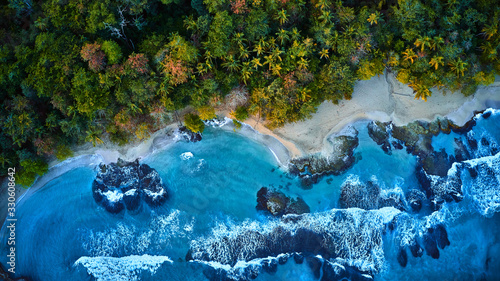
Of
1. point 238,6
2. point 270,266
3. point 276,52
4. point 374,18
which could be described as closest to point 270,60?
point 276,52

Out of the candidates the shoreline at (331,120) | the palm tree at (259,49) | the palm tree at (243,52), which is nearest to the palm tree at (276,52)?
the palm tree at (259,49)

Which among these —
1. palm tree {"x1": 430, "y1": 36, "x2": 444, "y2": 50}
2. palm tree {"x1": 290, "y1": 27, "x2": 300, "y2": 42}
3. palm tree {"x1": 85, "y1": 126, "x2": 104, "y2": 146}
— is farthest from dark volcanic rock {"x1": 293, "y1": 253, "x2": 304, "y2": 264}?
palm tree {"x1": 430, "y1": 36, "x2": 444, "y2": 50}

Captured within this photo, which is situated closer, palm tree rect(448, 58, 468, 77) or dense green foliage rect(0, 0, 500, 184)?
dense green foliage rect(0, 0, 500, 184)

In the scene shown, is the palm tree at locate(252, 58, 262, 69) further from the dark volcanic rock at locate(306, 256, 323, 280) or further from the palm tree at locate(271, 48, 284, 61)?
the dark volcanic rock at locate(306, 256, 323, 280)

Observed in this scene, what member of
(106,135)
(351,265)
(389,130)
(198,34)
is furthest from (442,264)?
(106,135)

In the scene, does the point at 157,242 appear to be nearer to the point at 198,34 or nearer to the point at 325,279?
the point at 325,279

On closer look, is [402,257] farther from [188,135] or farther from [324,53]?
[188,135]
